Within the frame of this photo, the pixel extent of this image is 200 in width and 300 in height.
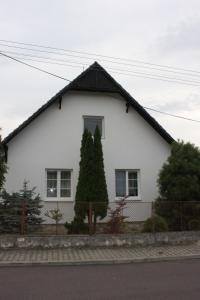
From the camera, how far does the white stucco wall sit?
19078 millimetres

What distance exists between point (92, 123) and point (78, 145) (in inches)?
53.0

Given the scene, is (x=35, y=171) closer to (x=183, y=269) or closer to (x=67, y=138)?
(x=67, y=138)

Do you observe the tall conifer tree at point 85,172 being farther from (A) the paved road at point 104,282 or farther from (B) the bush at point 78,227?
(A) the paved road at point 104,282

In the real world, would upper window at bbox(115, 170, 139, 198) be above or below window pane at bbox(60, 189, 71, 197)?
above

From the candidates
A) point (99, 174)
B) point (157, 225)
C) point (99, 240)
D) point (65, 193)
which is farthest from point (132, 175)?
point (99, 240)

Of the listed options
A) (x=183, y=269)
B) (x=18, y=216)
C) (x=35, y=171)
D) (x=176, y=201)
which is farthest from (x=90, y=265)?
(x=35, y=171)

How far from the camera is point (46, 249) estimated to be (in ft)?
46.4

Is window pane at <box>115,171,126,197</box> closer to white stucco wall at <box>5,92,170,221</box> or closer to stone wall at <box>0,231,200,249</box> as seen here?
white stucco wall at <box>5,92,170,221</box>

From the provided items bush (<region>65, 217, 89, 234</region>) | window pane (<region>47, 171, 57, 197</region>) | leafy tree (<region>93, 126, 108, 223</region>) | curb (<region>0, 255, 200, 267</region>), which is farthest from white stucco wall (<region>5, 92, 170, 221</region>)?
curb (<region>0, 255, 200, 267</region>)

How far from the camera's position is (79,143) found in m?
19.8

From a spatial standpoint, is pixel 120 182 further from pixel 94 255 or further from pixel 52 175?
pixel 94 255

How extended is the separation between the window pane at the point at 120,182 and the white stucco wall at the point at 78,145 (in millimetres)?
375

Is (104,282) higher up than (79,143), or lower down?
lower down

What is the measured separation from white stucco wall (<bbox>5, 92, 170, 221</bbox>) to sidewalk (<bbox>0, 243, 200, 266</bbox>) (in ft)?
15.8
